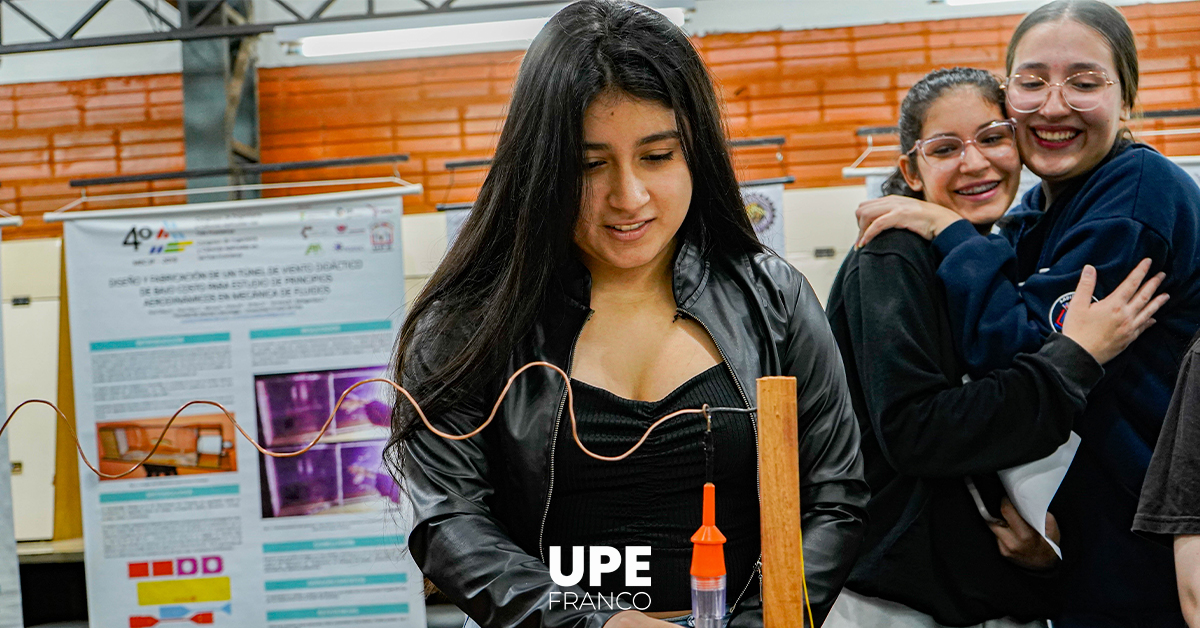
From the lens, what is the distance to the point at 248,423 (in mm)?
4168

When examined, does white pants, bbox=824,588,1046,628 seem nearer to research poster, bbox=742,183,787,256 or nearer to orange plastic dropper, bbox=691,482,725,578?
orange plastic dropper, bbox=691,482,725,578

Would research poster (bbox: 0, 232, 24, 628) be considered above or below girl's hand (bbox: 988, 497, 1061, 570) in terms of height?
below

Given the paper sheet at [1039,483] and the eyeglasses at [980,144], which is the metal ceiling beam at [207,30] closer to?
the eyeglasses at [980,144]

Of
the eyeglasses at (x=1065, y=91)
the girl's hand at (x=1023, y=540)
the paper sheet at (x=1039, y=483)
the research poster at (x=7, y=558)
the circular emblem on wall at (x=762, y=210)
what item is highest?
the circular emblem on wall at (x=762, y=210)

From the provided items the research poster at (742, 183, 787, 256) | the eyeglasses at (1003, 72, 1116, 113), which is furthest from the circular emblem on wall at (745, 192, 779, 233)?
the eyeglasses at (1003, 72, 1116, 113)

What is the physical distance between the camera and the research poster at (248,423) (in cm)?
410

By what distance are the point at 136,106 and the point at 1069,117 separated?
684cm

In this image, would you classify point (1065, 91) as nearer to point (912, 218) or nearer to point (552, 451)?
point (912, 218)

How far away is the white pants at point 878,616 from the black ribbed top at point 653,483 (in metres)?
0.52

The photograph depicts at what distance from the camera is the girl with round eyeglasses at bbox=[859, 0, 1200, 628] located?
4.81 ft

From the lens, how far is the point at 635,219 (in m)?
1.18

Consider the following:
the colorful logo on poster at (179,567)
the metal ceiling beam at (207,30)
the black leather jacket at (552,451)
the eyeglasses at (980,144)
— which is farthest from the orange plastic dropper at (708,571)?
the metal ceiling beam at (207,30)

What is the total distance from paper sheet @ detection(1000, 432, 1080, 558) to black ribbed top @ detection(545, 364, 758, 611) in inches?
21.9

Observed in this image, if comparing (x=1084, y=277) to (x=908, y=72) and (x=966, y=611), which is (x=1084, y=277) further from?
(x=908, y=72)
